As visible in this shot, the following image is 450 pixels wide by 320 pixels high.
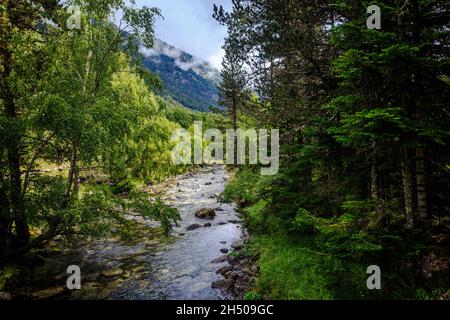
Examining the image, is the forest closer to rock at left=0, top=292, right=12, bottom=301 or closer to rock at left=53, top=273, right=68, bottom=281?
rock at left=0, top=292, right=12, bottom=301

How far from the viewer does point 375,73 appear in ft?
19.9

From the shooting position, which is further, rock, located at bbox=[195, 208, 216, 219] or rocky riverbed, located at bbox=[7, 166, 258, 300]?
rock, located at bbox=[195, 208, 216, 219]

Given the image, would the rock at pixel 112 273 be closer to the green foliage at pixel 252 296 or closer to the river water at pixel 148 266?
the river water at pixel 148 266

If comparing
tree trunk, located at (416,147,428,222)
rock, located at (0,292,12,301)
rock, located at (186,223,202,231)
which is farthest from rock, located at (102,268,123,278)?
tree trunk, located at (416,147,428,222)

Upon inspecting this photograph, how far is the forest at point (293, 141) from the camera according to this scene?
591cm

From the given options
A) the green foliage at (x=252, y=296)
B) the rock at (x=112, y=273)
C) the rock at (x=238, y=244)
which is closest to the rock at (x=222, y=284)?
the green foliage at (x=252, y=296)

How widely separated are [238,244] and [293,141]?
6.27 metres

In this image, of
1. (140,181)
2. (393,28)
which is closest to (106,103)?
(393,28)

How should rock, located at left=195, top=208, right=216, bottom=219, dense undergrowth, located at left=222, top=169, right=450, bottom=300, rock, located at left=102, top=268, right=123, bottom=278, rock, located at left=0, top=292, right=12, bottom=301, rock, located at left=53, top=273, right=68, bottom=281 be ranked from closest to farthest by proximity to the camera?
dense undergrowth, located at left=222, top=169, right=450, bottom=300 → rock, located at left=0, top=292, right=12, bottom=301 → rock, located at left=53, top=273, right=68, bottom=281 → rock, located at left=102, top=268, right=123, bottom=278 → rock, located at left=195, top=208, right=216, bottom=219

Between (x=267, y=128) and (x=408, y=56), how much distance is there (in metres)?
7.17

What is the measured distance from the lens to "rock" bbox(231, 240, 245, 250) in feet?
47.6

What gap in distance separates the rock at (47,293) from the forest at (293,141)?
9cm

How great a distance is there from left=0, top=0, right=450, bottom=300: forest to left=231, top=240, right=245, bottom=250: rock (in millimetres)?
169
